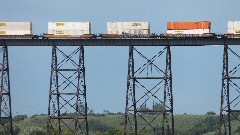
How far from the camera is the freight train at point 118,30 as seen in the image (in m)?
89.2

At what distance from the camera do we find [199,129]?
17700 centimetres

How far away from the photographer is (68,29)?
Result: 92.2 m

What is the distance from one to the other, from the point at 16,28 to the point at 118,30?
38.0ft

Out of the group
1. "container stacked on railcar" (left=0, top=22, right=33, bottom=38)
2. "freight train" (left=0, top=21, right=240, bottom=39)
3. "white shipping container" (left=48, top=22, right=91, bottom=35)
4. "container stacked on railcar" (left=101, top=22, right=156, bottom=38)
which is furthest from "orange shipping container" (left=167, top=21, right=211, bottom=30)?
"container stacked on railcar" (left=0, top=22, right=33, bottom=38)

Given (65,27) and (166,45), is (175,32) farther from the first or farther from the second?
(65,27)

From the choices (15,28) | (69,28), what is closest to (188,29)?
(69,28)

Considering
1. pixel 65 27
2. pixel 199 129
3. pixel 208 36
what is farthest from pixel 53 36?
pixel 199 129

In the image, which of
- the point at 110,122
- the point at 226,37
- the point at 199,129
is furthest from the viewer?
the point at 110,122

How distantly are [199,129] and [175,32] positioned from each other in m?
89.6

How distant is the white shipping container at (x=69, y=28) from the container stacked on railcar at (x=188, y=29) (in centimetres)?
923

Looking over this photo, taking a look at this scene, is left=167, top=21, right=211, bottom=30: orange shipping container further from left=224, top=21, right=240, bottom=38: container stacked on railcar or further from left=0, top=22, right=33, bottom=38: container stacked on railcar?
left=0, top=22, right=33, bottom=38: container stacked on railcar

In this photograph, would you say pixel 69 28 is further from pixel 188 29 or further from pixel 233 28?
pixel 233 28

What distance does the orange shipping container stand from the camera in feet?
295

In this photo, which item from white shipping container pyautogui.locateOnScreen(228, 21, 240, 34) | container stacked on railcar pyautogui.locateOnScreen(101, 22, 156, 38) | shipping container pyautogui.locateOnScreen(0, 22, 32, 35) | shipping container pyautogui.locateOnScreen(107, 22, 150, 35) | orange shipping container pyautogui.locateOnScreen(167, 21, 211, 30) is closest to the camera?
white shipping container pyautogui.locateOnScreen(228, 21, 240, 34)
